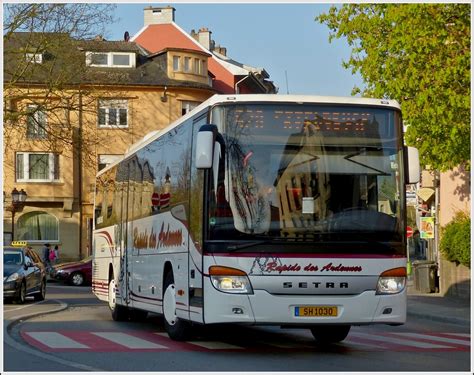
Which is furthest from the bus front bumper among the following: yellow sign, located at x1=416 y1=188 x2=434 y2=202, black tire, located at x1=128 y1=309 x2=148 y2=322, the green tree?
yellow sign, located at x1=416 y1=188 x2=434 y2=202

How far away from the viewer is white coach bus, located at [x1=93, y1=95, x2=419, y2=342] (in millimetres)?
13852

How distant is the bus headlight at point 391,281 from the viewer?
46.5ft

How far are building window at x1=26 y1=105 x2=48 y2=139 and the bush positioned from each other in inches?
490

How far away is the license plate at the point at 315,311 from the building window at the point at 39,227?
159ft

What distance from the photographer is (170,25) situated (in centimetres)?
7588

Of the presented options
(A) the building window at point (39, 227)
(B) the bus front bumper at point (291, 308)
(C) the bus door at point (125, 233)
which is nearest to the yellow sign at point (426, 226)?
(C) the bus door at point (125, 233)

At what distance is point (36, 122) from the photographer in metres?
33.3

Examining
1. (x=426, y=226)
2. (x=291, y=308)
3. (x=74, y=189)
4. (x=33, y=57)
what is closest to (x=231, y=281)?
(x=291, y=308)

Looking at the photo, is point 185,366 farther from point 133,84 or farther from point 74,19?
point 133,84

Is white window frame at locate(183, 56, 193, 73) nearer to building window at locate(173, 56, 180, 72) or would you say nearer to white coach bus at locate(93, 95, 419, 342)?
building window at locate(173, 56, 180, 72)

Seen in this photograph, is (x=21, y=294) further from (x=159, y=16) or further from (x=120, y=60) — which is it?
(x=159, y=16)

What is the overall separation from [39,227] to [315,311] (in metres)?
48.7

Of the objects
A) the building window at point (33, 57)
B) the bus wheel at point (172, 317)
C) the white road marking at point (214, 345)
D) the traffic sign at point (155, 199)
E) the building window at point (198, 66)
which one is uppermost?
the building window at point (198, 66)

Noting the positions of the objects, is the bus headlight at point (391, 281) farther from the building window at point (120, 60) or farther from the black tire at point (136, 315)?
the building window at point (120, 60)
